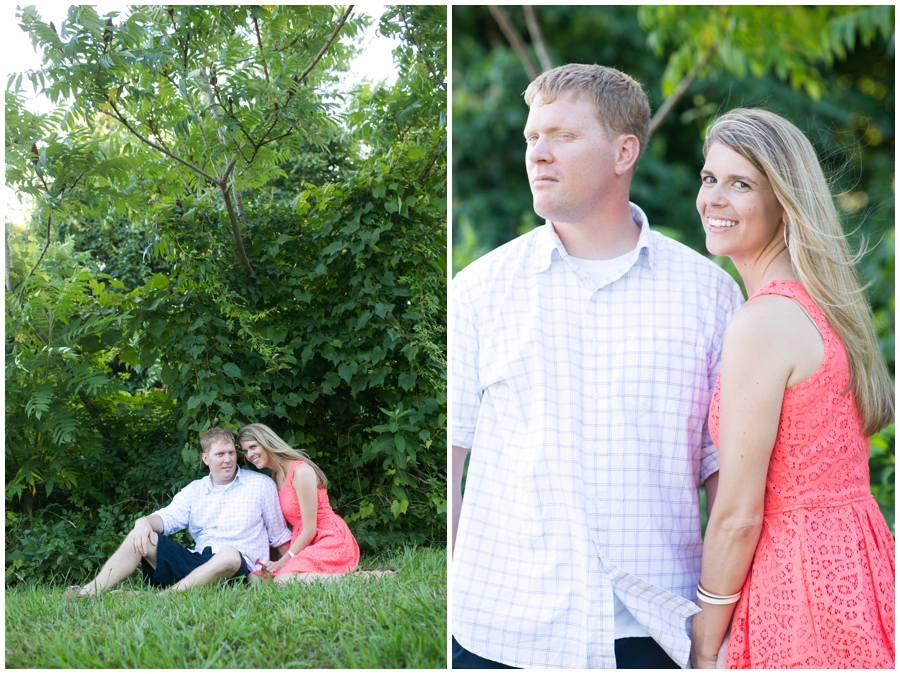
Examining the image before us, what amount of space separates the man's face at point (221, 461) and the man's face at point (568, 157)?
156cm

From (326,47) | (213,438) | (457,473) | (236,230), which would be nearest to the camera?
(457,473)

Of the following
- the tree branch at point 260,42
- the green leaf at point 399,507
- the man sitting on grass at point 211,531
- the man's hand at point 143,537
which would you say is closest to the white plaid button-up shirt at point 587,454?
the green leaf at point 399,507

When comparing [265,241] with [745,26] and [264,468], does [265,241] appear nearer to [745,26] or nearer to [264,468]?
[264,468]

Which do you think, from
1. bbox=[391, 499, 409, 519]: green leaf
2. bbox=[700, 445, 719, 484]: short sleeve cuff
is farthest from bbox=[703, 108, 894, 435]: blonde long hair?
bbox=[391, 499, 409, 519]: green leaf

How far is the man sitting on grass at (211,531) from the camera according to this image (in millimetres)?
2660

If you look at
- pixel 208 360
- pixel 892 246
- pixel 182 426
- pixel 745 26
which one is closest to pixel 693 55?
pixel 745 26

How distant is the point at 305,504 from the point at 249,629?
0.69 m

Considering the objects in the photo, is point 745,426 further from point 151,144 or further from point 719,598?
point 151,144

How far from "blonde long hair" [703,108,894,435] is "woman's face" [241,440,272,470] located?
1.92 m

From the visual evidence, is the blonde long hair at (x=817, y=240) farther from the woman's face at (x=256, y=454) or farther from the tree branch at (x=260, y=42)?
the woman's face at (x=256, y=454)

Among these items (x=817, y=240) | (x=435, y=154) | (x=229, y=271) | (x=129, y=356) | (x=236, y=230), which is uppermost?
(x=435, y=154)

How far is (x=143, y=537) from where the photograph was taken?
2.74 meters

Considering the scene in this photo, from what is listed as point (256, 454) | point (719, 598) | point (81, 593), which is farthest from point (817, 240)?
point (81, 593)

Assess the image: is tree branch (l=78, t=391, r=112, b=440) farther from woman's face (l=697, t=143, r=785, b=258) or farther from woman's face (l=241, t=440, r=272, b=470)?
woman's face (l=697, t=143, r=785, b=258)
